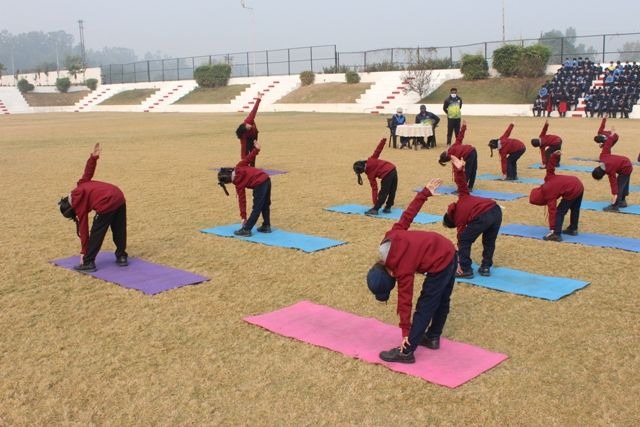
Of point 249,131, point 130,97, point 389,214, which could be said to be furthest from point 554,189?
point 130,97

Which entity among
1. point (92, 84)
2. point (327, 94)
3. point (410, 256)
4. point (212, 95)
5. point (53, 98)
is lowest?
point (410, 256)

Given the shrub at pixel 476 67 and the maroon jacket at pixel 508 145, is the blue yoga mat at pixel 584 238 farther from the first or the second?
the shrub at pixel 476 67

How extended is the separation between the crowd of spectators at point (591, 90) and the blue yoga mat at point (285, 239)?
2409cm

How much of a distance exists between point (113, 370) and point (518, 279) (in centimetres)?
426

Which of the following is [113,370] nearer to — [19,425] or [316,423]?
[19,425]

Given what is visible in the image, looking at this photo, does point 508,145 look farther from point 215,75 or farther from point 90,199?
point 215,75

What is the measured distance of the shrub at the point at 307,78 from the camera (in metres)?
50.4

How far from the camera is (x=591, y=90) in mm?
33875

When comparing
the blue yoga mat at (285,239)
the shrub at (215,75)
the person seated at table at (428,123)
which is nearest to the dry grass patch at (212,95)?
the shrub at (215,75)

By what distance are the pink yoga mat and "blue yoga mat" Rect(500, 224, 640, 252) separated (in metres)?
3.94

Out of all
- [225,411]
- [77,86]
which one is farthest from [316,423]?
[77,86]

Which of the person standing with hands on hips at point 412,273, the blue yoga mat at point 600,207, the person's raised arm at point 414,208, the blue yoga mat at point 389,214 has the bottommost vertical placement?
the blue yoga mat at point 600,207

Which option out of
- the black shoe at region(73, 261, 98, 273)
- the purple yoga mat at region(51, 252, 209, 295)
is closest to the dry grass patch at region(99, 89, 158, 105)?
the purple yoga mat at region(51, 252, 209, 295)

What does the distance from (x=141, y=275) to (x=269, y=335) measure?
2.35m
